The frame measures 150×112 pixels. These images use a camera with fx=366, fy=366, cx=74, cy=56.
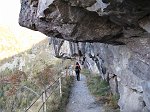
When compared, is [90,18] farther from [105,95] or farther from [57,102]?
[105,95]

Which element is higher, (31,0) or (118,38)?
(31,0)

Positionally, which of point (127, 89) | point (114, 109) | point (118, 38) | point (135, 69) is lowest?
point (114, 109)

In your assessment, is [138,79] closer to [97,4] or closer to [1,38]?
[97,4]

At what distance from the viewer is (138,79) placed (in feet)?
42.0

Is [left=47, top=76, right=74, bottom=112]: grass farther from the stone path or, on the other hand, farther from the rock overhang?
the rock overhang

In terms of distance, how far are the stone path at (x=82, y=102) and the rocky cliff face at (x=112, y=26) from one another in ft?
11.9

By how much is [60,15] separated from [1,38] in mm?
56103

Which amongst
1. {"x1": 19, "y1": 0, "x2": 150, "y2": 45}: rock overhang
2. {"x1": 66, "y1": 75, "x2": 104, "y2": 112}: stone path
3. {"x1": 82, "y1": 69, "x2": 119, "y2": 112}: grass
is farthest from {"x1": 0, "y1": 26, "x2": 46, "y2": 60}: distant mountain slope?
{"x1": 19, "y1": 0, "x2": 150, "y2": 45}: rock overhang

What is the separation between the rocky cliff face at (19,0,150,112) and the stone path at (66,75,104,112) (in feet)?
11.9

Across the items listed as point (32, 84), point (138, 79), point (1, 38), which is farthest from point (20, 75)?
point (1, 38)

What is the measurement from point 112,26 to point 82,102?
331 inches

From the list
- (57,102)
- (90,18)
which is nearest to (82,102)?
(57,102)

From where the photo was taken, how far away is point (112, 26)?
1181cm

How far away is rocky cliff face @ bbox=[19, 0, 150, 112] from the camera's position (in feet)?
31.4
